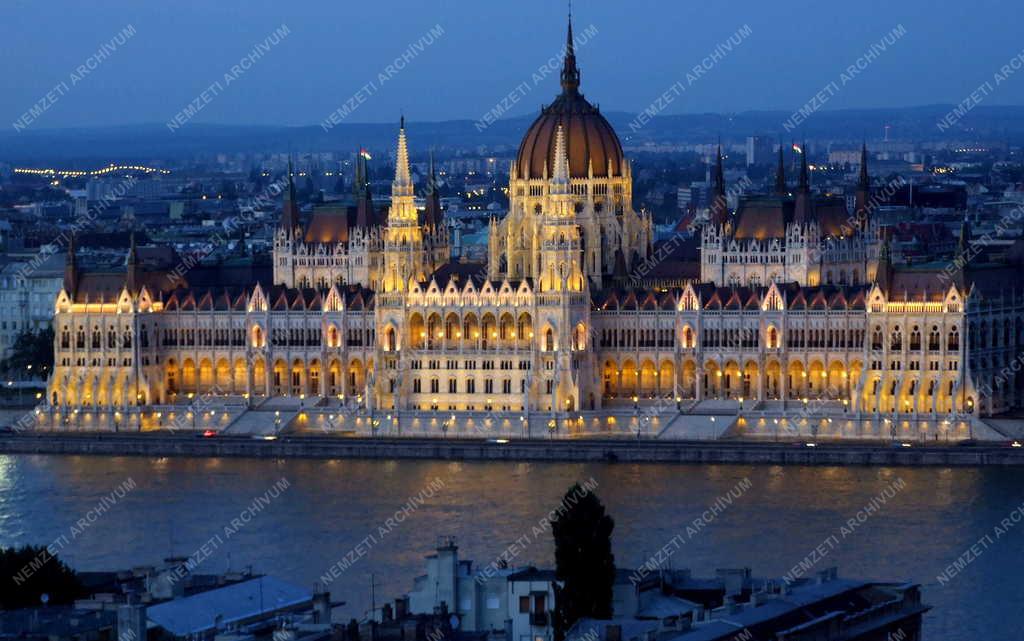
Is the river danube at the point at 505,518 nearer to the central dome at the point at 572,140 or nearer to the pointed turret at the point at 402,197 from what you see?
the pointed turret at the point at 402,197

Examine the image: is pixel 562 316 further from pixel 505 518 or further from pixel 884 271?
pixel 505 518

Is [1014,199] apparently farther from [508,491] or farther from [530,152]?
[508,491]

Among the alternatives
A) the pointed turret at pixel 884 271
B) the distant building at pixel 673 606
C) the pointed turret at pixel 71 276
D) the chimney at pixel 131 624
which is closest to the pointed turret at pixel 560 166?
the pointed turret at pixel 884 271

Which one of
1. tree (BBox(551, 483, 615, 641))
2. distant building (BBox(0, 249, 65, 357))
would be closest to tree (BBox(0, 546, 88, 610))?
tree (BBox(551, 483, 615, 641))

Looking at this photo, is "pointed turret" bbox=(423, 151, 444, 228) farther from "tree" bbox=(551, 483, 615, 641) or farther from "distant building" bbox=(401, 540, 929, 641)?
"tree" bbox=(551, 483, 615, 641)

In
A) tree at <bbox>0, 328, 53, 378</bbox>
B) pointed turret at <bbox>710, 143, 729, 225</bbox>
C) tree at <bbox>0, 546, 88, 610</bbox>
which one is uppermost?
pointed turret at <bbox>710, 143, 729, 225</bbox>

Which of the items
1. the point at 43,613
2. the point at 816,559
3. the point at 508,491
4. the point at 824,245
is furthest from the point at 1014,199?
the point at 43,613

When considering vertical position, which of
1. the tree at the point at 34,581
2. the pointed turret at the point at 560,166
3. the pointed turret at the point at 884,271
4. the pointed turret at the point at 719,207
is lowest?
the tree at the point at 34,581
